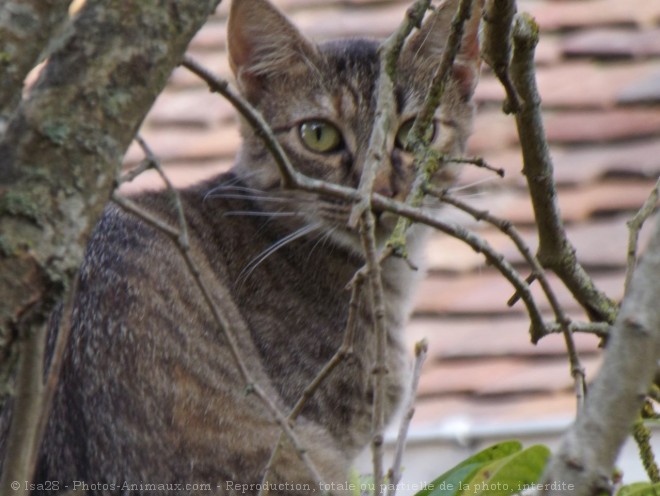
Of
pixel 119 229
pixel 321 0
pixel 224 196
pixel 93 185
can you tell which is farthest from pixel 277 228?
pixel 321 0

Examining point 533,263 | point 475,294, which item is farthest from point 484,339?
point 533,263

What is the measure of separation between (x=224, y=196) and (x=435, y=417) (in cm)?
111

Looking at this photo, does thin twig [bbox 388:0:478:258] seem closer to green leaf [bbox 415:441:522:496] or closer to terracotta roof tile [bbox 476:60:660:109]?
green leaf [bbox 415:441:522:496]

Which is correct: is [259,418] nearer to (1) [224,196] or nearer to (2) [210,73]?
(1) [224,196]

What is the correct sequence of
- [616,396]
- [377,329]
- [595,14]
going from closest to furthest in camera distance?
[616,396] → [377,329] → [595,14]

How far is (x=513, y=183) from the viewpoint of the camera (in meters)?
4.18

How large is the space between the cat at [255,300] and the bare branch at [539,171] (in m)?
0.66

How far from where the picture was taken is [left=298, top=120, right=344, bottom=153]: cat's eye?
2.98m

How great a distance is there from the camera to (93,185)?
113 cm

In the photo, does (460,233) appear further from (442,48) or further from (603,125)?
(603,125)

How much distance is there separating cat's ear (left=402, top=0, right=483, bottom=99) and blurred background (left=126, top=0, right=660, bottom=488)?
308 mm

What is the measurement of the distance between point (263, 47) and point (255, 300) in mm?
674

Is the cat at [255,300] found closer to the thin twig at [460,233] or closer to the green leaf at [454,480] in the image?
the green leaf at [454,480]

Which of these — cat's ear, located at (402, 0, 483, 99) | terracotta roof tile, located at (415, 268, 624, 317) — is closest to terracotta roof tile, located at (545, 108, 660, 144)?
terracotta roof tile, located at (415, 268, 624, 317)
